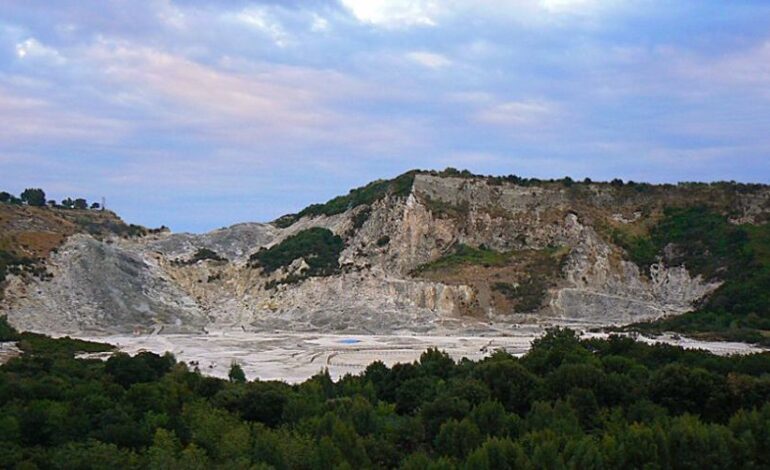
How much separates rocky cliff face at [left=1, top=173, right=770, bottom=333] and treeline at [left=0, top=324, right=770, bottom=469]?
2527cm

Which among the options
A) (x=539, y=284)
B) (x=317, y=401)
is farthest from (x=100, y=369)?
(x=539, y=284)

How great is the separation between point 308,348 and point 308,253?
20517mm

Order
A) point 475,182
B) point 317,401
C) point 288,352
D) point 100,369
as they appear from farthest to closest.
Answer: point 475,182, point 288,352, point 100,369, point 317,401

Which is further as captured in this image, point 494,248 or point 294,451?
point 494,248

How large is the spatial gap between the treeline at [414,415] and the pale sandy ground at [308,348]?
6.68 meters

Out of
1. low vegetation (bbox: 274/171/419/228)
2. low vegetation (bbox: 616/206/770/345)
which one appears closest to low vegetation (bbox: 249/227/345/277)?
low vegetation (bbox: 274/171/419/228)

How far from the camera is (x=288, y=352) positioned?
147 feet

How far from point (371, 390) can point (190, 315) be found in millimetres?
33880

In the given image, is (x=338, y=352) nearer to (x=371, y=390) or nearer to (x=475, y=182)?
(x=371, y=390)

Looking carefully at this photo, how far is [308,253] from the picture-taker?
218 feet

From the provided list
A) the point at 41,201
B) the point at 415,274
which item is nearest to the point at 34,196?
the point at 41,201

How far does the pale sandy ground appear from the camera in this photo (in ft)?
128

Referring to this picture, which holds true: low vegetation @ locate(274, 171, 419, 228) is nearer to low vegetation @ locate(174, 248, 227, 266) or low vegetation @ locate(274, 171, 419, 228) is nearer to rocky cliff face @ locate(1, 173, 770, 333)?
rocky cliff face @ locate(1, 173, 770, 333)

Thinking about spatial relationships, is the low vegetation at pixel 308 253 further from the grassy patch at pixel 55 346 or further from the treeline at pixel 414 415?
Answer: the treeline at pixel 414 415
